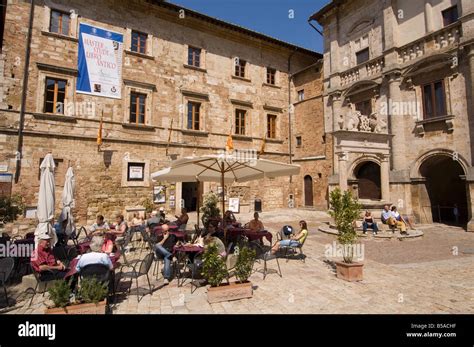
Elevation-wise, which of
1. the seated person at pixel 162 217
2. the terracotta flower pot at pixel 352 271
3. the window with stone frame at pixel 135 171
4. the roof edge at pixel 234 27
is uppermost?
the roof edge at pixel 234 27

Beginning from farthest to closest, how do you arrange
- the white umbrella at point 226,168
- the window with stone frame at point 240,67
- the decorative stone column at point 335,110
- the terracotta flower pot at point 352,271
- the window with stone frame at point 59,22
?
1. the window with stone frame at point 240,67
2. the decorative stone column at point 335,110
3. the window with stone frame at point 59,22
4. the white umbrella at point 226,168
5. the terracotta flower pot at point 352,271

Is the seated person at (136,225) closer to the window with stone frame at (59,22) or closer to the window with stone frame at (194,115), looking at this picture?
the window with stone frame at (194,115)

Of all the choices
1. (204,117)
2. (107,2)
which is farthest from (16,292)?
(107,2)

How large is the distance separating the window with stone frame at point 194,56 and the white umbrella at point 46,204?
13.3 meters

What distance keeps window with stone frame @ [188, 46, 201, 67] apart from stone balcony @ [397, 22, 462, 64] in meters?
11.9

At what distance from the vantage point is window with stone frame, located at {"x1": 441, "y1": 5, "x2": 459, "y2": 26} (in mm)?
12658

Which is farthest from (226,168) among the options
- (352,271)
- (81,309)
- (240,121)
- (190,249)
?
(240,121)

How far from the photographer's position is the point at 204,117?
17406 millimetres

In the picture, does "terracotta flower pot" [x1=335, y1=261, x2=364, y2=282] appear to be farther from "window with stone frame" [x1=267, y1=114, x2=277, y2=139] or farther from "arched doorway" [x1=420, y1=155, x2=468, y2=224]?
"window with stone frame" [x1=267, y1=114, x2=277, y2=139]

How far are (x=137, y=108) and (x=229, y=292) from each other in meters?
13.3

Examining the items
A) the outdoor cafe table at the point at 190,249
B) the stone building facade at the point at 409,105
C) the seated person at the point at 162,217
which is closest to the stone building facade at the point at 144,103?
the stone building facade at the point at 409,105

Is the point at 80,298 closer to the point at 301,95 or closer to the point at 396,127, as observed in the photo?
the point at 396,127

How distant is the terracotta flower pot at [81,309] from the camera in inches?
141

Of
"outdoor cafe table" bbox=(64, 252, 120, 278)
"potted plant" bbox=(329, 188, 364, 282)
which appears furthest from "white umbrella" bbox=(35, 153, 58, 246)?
"potted plant" bbox=(329, 188, 364, 282)
